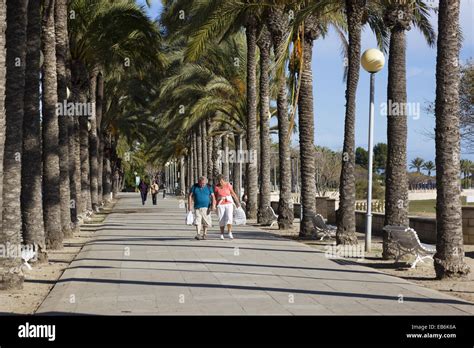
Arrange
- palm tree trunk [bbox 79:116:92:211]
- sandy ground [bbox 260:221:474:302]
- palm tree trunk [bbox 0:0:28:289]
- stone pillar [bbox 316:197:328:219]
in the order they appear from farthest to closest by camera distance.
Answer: palm tree trunk [bbox 79:116:92:211] < stone pillar [bbox 316:197:328:219] < palm tree trunk [bbox 0:0:28:289] < sandy ground [bbox 260:221:474:302]

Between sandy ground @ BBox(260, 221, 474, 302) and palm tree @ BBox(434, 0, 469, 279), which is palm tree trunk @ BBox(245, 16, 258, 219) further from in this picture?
palm tree @ BBox(434, 0, 469, 279)

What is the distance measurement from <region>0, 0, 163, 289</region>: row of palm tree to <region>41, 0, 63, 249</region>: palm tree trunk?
2 centimetres

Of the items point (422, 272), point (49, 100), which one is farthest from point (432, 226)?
point (49, 100)

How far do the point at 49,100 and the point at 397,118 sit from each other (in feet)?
27.1

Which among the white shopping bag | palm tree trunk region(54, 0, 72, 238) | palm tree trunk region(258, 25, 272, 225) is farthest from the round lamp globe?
palm tree trunk region(258, 25, 272, 225)

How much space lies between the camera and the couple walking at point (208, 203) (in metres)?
20.5

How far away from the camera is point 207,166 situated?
5584 centimetres

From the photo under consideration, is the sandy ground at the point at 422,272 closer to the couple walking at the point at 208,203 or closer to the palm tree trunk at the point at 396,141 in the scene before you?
the palm tree trunk at the point at 396,141

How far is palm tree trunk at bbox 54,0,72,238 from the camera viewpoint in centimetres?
2114

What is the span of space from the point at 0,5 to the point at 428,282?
306 inches

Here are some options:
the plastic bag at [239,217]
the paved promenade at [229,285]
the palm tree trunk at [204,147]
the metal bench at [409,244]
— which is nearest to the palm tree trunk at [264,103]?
the plastic bag at [239,217]

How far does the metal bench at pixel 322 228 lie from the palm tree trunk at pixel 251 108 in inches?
408
